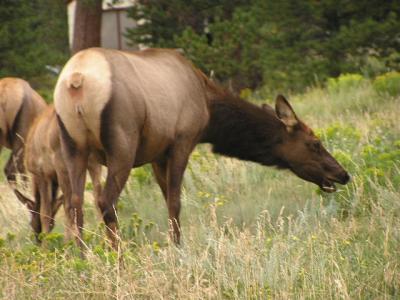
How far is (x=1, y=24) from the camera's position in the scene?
Answer: 2095 centimetres

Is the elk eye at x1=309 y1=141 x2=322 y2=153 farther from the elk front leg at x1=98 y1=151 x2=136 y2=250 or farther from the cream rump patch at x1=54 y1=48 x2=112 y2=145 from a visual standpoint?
the cream rump patch at x1=54 y1=48 x2=112 y2=145

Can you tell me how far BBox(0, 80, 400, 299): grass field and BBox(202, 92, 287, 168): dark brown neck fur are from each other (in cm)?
41

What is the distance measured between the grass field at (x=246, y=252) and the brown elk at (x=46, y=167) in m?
0.30

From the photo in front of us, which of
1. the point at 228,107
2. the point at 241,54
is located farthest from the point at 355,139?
the point at 241,54

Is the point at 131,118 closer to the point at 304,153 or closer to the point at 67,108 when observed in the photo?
the point at 67,108

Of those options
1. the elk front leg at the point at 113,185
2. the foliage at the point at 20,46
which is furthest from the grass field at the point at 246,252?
the foliage at the point at 20,46

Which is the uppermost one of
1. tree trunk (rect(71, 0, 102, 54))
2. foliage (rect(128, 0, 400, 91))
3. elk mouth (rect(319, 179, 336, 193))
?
elk mouth (rect(319, 179, 336, 193))

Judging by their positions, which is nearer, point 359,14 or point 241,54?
point 359,14

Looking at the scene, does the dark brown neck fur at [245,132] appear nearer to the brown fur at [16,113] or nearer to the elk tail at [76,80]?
the elk tail at [76,80]

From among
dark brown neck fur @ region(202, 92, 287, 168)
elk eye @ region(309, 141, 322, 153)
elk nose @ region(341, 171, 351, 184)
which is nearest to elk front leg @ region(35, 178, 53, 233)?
dark brown neck fur @ region(202, 92, 287, 168)

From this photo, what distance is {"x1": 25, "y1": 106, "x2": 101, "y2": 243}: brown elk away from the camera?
31.3 ft

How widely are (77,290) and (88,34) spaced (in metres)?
18.1

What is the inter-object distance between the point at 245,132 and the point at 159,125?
1742 mm

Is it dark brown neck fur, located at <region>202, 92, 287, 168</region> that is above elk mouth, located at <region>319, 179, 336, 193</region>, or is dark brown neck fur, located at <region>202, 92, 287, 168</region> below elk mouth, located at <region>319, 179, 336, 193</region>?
above
